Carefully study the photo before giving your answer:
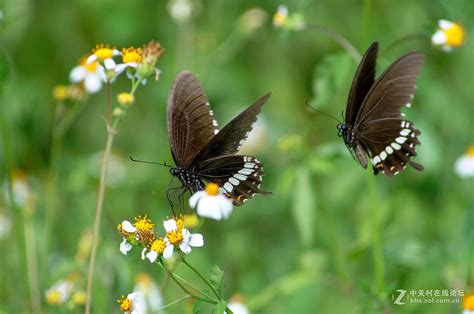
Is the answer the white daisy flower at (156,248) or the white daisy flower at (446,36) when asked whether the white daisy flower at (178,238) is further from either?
the white daisy flower at (446,36)

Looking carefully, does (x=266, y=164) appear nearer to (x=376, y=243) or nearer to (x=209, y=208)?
Answer: (x=376, y=243)

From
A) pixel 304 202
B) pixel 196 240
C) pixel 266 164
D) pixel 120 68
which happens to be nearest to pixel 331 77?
pixel 304 202

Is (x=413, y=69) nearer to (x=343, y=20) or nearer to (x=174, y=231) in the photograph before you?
(x=174, y=231)

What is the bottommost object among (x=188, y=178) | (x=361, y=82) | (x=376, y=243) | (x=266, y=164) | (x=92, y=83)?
(x=376, y=243)

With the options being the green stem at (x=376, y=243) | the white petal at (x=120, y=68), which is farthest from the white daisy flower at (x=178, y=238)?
the green stem at (x=376, y=243)

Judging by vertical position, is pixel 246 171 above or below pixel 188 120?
below

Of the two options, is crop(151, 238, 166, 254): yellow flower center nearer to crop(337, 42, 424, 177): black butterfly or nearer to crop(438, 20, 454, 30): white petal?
crop(337, 42, 424, 177): black butterfly

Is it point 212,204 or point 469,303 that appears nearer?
point 212,204

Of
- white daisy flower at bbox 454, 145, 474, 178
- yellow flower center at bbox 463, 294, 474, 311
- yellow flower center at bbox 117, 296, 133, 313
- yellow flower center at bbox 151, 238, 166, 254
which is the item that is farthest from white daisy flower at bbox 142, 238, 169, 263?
white daisy flower at bbox 454, 145, 474, 178

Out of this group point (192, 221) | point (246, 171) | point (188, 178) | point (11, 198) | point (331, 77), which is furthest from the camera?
point (331, 77)
